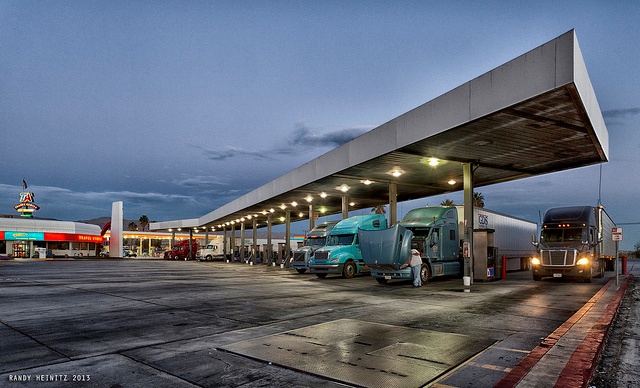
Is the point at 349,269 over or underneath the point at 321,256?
underneath

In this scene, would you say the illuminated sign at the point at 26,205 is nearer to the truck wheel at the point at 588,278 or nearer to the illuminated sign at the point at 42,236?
the illuminated sign at the point at 42,236

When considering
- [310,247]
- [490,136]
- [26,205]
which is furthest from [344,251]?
[26,205]

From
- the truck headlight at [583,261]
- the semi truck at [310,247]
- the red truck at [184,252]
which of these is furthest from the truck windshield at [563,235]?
the red truck at [184,252]

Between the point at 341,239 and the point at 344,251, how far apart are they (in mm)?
930

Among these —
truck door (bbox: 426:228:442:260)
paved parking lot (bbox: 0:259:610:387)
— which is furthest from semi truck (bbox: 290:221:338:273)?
paved parking lot (bbox: 0:259:610:387)

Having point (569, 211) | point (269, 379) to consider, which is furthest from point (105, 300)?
point (569, 211)

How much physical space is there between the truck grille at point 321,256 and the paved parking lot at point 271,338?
27.3 feet

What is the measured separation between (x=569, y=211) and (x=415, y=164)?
798 cm

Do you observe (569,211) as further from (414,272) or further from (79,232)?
(79,232)

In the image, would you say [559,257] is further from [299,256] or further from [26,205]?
[26,205]

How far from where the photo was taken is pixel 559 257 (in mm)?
19594

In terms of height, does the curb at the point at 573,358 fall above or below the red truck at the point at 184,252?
above

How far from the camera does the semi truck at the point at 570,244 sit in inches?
762

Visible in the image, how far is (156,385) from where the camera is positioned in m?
5.25
